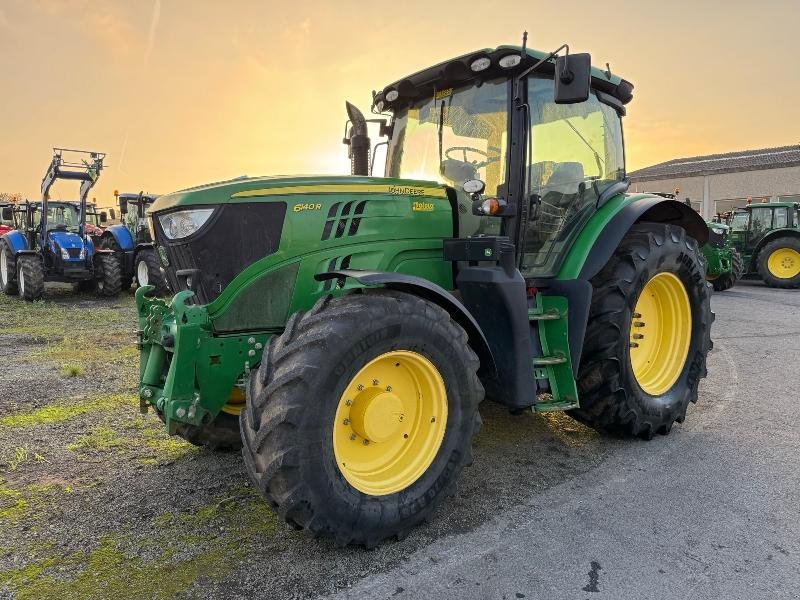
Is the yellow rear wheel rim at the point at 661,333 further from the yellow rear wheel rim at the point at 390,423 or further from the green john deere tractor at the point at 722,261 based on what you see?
the green john deere tractor at the point at 722,261

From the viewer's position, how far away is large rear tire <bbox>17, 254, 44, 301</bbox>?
1113 centimetres

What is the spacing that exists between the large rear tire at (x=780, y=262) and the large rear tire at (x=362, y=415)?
1526cm

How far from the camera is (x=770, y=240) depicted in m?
15.4

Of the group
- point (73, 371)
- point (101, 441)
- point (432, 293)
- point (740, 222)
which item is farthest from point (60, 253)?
point (740, 222)

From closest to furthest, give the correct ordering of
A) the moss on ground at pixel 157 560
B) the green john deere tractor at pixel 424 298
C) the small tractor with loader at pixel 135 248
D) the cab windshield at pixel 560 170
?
the moss on ground at pixel 157 560
the green john deere tractor at pixel 424 298
the cab windshield at pixel 560 170
the small tractor with loader at pixel 135 248

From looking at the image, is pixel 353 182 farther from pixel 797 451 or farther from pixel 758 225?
pixel 758 225

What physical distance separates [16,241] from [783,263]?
712 inches

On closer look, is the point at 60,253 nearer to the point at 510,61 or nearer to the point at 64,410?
the point at 64,410

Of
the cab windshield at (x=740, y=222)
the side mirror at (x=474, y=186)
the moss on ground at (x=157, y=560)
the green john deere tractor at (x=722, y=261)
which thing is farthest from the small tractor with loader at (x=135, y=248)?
the cab windshield at (x=740, y=222)

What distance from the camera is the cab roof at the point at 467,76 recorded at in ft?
11.2

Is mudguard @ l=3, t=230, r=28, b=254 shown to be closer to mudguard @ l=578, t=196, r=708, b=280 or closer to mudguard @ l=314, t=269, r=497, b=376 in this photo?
mudguard @ l=314, t=269, r=497, b=376

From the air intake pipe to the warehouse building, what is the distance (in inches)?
1110

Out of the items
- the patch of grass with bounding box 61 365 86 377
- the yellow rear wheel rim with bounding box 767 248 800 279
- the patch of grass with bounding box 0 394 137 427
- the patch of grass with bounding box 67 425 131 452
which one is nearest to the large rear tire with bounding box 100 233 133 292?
the patch of grass with bounding box 61 365 86 377

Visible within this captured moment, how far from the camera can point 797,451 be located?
145 inches
